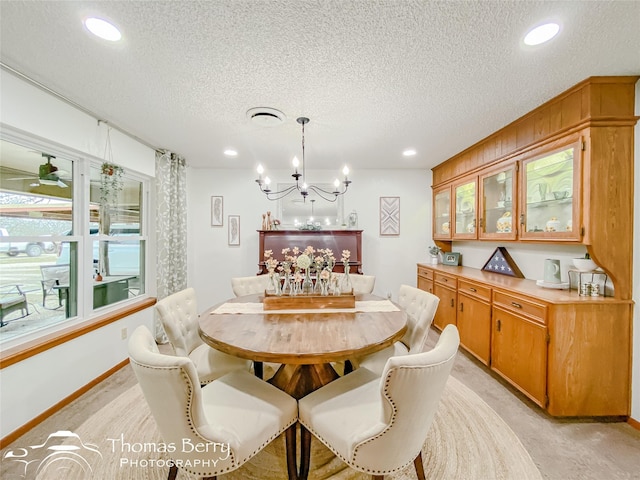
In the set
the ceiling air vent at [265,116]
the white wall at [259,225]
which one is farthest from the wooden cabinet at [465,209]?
the ceiling air vent at [265,116]

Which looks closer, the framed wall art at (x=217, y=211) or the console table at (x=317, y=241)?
the console table at (x=317, y=241)

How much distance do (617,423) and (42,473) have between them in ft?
12.2

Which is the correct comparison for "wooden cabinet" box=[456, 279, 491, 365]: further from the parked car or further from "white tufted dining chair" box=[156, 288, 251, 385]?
the parked car

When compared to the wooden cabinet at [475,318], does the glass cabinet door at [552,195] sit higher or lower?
higher

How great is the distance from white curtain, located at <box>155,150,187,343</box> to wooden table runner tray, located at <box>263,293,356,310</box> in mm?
2047

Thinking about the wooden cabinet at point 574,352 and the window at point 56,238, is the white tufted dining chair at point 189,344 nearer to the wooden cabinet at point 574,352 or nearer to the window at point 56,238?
the window at point 56,238

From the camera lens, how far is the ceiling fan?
85.9 inches

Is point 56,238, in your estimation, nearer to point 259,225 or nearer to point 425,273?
point 259,225

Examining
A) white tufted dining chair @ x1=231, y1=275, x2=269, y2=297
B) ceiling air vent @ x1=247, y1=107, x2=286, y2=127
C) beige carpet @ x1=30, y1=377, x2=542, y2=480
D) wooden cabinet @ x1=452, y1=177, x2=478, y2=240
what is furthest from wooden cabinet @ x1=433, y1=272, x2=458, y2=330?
ceiling air vent @ x1=247, y1=107, x2=286, y2=127

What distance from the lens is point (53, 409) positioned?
2021mm

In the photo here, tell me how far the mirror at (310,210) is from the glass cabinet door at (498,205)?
1.95 meters

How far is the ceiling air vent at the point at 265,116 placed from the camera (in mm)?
2236

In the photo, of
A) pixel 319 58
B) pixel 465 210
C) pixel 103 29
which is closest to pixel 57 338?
pixel 103 29

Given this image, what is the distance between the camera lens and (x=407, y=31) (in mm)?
1404
